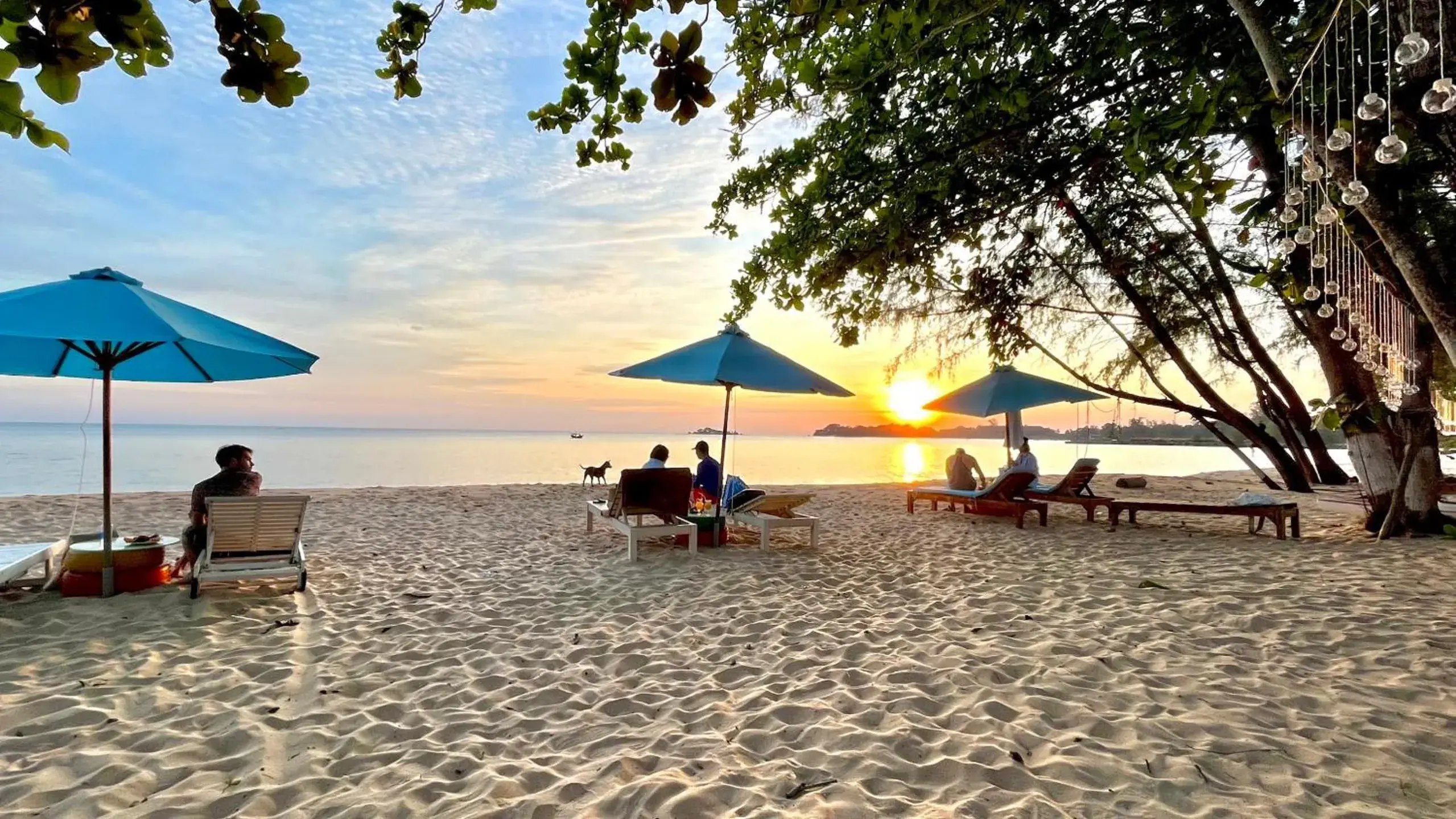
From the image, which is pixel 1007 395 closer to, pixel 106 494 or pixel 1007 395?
pixel 1007 395

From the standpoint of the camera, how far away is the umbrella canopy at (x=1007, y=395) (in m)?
11.2

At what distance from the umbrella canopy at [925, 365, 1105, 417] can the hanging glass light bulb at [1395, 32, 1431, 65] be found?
10394 mm

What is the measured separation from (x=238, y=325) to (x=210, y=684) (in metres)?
2.58

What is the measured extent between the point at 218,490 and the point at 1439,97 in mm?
6427

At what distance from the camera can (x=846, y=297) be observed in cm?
730

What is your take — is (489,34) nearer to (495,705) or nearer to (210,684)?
(495,705)

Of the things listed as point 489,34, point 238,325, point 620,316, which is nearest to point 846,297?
point 489,34

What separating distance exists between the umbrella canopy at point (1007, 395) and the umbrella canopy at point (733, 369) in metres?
4.81

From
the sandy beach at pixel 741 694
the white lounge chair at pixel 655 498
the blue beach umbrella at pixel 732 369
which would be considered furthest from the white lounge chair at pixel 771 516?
the sandy beach at pixel 741 694

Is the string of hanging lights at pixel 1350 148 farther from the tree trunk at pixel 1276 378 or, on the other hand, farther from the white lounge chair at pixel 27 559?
the white lounge chair at pixel 27 559

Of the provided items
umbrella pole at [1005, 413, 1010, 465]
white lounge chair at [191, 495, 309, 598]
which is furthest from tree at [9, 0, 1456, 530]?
white lounge chair at [191, 495, 309, 598]

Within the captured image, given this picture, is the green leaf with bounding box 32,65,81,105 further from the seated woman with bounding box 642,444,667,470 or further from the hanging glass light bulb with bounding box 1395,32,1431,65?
the seated woman with bounding box 642,444,667,470

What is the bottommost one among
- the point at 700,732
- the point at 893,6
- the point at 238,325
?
the point at 700,732

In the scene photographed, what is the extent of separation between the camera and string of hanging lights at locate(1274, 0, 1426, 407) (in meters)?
1.52
